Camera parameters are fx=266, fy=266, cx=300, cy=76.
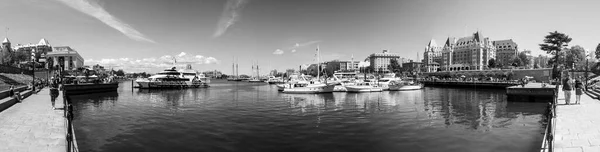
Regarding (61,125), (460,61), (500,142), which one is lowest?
(500,142)

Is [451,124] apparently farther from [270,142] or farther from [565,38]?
[565,38]

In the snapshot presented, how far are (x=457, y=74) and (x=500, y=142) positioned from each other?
107 m

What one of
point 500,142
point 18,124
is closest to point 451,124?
point 500,142

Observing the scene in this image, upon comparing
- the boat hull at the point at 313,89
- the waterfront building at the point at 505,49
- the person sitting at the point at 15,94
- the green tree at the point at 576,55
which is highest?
the waterfront building at the point at 505,49

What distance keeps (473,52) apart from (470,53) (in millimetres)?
2044

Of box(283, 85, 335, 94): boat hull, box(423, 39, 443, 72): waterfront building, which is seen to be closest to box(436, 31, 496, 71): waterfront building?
box(423, 39, 443, 72): waterfront building

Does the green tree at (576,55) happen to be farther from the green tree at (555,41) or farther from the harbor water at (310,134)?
the harbor water at (310,134)

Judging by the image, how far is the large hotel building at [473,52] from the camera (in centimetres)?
13425

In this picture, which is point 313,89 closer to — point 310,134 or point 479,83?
point 310,134

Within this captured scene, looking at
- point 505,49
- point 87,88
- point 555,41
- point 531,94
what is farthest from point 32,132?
point 505,49

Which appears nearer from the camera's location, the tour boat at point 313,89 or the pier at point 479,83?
the tour boat at point 313,89

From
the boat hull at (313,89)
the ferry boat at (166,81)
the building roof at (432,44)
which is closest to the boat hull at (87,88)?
the ferry boat at (166,81)

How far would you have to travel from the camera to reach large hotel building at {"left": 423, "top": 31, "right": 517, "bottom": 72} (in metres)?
134

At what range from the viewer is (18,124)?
11922 mm
